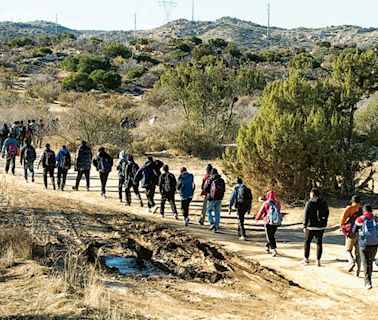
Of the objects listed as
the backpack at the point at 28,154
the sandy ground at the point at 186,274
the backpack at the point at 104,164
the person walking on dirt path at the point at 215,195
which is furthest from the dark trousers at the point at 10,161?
the person walking on dirt path at the point at 215,195

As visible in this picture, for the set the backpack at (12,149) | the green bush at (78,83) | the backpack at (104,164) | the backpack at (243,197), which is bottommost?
the backpack at (243,197)

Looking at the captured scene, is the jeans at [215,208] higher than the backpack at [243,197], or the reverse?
the backpack at [243,197]

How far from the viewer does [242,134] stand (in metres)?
19.8

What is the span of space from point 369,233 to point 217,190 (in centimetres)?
537

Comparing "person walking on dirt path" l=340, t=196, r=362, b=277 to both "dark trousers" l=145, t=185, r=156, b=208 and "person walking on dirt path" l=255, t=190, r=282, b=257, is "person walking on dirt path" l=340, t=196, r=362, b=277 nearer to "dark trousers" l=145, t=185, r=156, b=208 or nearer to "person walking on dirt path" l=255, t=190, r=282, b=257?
"person walking on dirt path" l=255, t=190, r=282, b=257

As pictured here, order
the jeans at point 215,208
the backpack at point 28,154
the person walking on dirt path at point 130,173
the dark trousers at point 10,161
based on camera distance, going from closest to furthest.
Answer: the jeans at point 215,208 → the person walking on dirt path at point 130,173 → the backpack at point 28,154 → the dark trousers at point 10,161

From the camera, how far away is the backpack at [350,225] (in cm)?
1241

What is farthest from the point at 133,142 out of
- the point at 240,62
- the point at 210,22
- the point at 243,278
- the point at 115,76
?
the point at 210,22

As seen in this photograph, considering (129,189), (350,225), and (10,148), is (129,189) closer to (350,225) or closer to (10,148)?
(10,148)

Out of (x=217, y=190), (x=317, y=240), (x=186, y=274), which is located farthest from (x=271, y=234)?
(x=217, y=190)

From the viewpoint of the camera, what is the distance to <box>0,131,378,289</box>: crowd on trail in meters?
11.6

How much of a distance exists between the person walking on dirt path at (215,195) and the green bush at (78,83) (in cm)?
3959

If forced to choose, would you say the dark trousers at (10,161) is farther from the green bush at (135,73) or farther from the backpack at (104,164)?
the green bush at (135,73)

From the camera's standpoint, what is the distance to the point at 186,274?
12.1 metres
